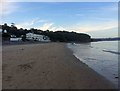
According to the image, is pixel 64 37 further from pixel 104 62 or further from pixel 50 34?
pixel 104 62

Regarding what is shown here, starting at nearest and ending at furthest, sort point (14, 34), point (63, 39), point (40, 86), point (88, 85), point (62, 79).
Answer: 1. point (40, 86)
2. point (88, 85)
3. point (62, 79)
4. point (14, 34)
5. point (63, 39)

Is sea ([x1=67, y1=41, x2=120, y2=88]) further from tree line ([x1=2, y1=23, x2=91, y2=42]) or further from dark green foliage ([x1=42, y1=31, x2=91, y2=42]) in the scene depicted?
dark green foliage ([x1=42, y1=31, x2=91, y2=42])

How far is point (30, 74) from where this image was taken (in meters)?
10.5

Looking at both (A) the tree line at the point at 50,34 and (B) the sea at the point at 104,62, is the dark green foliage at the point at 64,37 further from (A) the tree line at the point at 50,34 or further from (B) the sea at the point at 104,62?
(B) the sea at the point at 104,62

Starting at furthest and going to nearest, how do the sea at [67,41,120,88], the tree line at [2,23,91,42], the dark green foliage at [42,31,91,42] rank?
the dark green foliage at [42,31,91,42]
the tree line at [2,23,91,42]
the sea at [67,41,120,88]

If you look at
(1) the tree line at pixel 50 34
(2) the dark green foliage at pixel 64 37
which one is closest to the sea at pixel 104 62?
(1) the tree line at pixel 50 34

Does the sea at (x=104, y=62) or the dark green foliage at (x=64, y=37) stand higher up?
the dark green foliage at (x=64, y=37)

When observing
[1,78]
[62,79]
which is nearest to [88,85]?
[62,79]

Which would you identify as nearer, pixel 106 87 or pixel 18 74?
pixel 106 87

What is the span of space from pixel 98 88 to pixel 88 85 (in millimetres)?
451

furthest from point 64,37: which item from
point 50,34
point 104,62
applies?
point 104,62

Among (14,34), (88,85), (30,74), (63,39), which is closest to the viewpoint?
(88,85)

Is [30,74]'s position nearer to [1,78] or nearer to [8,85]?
[1,78]

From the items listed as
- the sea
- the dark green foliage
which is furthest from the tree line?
the sea
